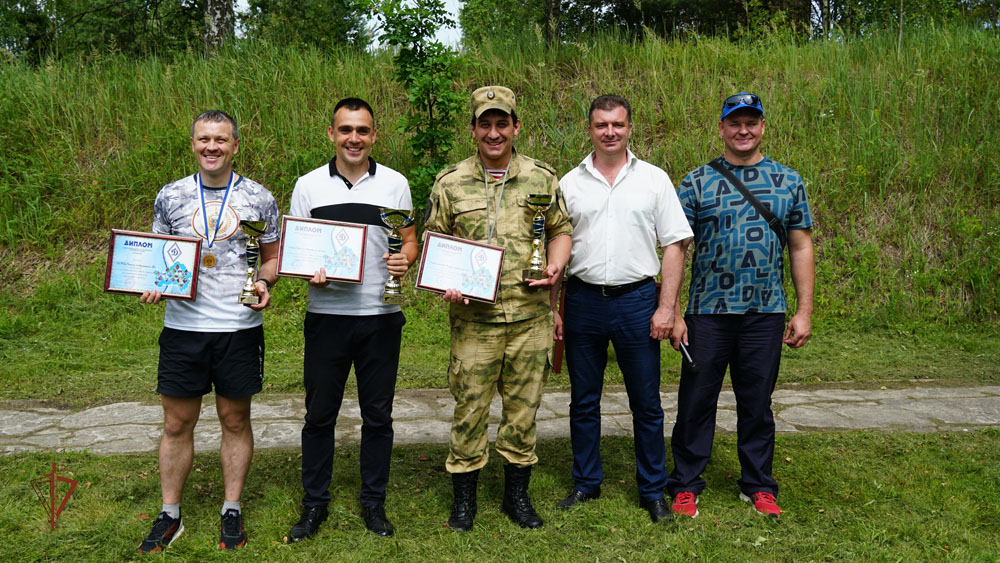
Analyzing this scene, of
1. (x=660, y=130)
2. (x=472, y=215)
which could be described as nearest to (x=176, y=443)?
(x=472, y=215)

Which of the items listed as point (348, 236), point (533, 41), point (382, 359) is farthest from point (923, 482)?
point (533, 41)

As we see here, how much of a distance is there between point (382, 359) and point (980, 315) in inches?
316

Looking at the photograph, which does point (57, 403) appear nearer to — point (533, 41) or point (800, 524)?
point (800, 524)

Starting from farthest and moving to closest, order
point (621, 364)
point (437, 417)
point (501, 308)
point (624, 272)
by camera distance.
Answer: point (437, 417)
point (621, 364)
point (624, 272)
point (501, 308)

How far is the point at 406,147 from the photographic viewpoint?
9.52m

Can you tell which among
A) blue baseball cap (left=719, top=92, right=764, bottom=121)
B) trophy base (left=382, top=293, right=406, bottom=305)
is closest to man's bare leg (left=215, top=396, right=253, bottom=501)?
trophy base (left=382, top=293, right=406, bottom=305)

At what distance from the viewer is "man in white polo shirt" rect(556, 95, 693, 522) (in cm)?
387

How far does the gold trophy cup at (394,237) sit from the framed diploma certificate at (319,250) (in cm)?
15

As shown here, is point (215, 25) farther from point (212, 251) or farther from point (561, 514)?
point (561, 514)

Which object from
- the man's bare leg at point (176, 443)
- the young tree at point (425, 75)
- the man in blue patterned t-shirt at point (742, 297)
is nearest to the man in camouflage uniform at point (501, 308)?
the man in blue patterned t-shirt at point (742, 297)

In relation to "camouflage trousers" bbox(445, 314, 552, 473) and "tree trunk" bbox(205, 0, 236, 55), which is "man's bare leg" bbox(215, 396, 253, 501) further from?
"tree trunk" bbox(205, 0, 236, 55)

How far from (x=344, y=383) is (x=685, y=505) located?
200 cm

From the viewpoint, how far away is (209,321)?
347 centimetres

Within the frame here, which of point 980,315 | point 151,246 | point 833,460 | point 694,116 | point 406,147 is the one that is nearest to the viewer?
point 151,246
